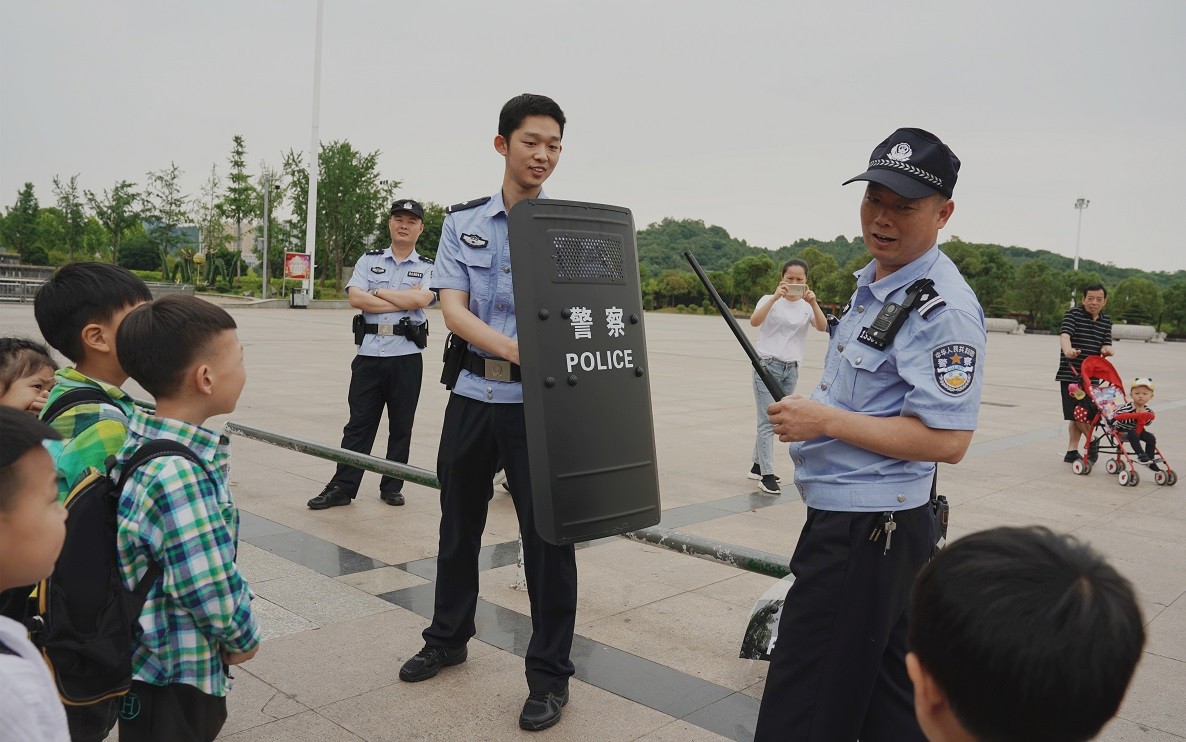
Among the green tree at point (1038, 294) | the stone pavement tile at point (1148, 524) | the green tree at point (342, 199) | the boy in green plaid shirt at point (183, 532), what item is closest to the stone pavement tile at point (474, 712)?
the boy in green plaid shirt at point (183, 532)

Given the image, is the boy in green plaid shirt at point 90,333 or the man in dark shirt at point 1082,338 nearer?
the boy in green plaid shirt at point 90,333

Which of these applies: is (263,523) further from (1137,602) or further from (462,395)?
(1137,602)

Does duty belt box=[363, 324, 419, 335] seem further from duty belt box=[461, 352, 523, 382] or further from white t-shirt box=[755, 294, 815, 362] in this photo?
duty belt box=[461, 352, 523, 382]

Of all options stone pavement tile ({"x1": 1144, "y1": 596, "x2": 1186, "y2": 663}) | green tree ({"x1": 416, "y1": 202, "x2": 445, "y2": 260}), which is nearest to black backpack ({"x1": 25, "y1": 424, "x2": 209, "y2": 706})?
stone pavement tile ({"x1": 1144, "y1": 596, "x2": 1186, "y2": 663})

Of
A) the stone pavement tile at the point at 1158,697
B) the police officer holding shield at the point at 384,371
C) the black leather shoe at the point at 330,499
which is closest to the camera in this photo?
the stone pavement tile at the point at 1158,697

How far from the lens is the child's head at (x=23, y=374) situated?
2.89 meters

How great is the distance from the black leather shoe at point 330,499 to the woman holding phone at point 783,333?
3.08 m

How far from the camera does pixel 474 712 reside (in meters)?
3.12

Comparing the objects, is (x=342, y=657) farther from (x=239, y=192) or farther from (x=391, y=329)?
(x=239, y=192)

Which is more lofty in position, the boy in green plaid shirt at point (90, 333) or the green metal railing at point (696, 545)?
the boy in green plaid shirt at point (90, 333)

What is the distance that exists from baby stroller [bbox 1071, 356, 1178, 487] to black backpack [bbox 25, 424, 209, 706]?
827cm

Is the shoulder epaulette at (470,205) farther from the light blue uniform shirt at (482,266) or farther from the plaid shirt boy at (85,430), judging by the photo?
the plaid shirt boy at (85,430)

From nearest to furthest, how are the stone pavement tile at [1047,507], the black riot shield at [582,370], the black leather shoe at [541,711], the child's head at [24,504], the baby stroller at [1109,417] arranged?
Result: the child's head at [24,504], the black riot shield at [582,370], the black leather shoe at [541,711], the stone pavement tile at [1047,507], the baby stroller at [1109,417]

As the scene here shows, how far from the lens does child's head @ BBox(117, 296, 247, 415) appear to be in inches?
82.5
